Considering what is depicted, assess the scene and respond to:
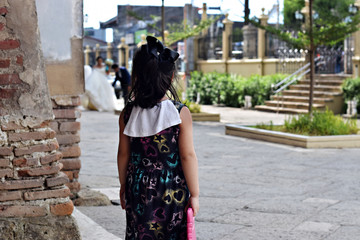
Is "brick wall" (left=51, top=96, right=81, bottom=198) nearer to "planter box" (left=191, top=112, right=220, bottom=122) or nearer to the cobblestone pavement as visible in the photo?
the cobblestone pavement

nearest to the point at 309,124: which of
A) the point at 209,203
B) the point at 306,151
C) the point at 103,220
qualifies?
the point at 306,151

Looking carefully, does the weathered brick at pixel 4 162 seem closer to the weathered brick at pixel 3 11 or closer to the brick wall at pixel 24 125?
the brick wall at pixel 24 125

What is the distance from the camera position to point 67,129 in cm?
626

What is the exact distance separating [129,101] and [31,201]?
101cm

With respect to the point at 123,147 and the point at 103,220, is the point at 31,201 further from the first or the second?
the point at 103,220

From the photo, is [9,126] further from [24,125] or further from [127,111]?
[127,111]

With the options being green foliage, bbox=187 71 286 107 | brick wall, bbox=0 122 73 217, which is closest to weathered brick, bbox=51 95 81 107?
brick wall, bbox=0 122 73 217

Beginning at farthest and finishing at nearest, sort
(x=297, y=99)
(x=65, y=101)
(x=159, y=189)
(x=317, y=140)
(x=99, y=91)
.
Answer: (x=99, y=91) < (x=297, y=99) < (x=317, y=140) < (x=65, y=101) < (x=159, y=189)

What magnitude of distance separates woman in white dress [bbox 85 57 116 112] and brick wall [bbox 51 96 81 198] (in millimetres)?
13890

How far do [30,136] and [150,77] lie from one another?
1.14 meters

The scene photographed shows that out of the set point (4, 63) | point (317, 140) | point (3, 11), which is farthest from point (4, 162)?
point (317, 140)

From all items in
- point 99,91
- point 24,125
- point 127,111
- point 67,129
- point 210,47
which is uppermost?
point 210,47

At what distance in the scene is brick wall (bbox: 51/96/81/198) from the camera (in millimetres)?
6227

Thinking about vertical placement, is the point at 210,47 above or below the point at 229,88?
above
